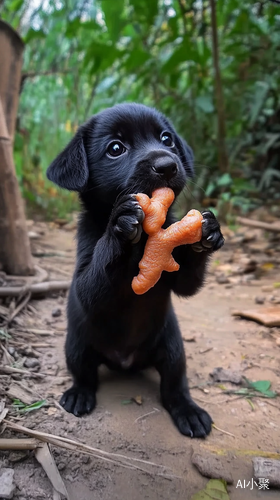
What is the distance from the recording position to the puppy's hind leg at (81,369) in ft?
7.85

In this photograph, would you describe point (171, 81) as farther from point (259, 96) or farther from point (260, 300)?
point (260, 300)

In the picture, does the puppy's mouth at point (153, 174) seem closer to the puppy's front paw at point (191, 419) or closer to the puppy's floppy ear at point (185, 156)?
the puppy's floppy ear at point (185, 156)

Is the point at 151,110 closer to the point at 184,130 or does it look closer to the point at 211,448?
the point at 211,448

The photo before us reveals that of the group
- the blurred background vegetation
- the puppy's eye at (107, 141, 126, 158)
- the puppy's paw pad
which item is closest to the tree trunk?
the blurred background vegetation

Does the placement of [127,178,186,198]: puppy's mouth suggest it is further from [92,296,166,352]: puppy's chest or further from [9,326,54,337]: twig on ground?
[9,326,54,337]: twig on ground

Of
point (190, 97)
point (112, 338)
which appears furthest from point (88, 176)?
point (190, 97)

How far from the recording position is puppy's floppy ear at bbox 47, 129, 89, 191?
237cm

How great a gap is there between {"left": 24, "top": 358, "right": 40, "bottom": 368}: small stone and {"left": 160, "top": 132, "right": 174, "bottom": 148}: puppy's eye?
65.8 inches

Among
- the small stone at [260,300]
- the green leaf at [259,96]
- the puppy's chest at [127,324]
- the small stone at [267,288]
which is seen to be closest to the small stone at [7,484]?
the puppy's chest at [127,324]

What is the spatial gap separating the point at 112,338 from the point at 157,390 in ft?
1.71

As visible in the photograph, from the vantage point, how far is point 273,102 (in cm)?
781

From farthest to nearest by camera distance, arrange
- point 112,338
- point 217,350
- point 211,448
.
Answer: point 217,350 < point 112,338 < point 211,448

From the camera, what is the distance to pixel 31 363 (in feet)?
8.68

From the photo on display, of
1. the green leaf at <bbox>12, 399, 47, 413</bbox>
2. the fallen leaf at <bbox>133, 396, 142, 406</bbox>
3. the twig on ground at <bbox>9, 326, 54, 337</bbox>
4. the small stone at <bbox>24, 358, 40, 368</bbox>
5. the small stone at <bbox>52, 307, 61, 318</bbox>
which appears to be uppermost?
the green leaf at <bbox>12, 399, 47, 413</bbox>
